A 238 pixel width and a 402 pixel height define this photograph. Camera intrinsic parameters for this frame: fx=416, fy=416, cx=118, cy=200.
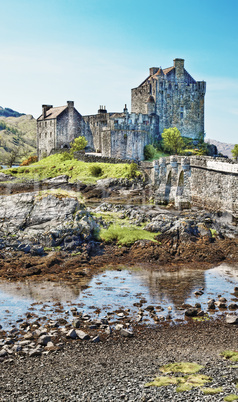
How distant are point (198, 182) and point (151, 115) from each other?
40902 millimetres

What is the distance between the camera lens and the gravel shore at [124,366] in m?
9.70

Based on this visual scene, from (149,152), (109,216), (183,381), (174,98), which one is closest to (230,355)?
(183,381)

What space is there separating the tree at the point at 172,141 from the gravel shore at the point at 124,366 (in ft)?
204

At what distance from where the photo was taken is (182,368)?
1089 cm

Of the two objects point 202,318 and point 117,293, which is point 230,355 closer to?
point 202,318

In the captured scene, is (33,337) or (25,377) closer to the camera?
(25,377)

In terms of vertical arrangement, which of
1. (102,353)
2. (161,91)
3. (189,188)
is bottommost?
(102,353)

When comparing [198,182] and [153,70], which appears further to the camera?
[153,70]

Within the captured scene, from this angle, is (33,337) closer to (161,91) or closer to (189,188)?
(189,188)

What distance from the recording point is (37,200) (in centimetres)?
2645

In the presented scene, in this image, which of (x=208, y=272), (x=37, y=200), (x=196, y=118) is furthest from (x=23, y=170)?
(x=208, y=272)

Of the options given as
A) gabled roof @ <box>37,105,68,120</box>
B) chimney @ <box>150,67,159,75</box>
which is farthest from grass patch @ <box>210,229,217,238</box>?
chimney @ <box>150,67,159,75</box>

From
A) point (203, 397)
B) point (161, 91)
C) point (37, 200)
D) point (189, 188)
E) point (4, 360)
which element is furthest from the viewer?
point (161, 91)

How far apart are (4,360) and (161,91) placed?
74938 mm
